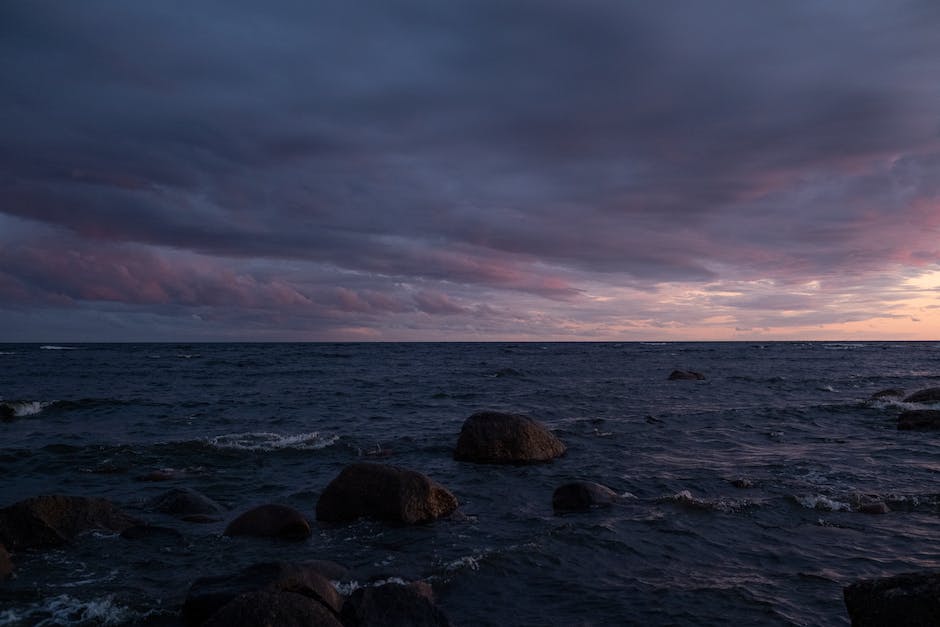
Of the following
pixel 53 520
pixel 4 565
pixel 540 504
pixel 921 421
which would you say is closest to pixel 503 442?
pixel 540 504

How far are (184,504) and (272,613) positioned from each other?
24.7 feet

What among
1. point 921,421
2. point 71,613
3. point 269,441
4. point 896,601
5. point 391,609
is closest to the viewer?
point 896,601

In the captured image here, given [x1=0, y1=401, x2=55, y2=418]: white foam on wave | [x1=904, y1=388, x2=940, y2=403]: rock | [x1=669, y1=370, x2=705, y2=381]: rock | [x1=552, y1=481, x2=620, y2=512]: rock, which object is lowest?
[x1=0, y1=401, x2=55, y2=418]: white foam on wave

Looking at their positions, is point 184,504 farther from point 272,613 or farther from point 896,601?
point 896,601

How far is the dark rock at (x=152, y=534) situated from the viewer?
10570 mm

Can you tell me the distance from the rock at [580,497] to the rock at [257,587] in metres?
6.09

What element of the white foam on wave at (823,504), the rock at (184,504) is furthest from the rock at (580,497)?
the rock at (184,504)

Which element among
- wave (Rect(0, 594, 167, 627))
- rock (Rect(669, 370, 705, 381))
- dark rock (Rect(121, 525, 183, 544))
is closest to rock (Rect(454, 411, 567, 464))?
dark rock (Rect(121, 525, 183, 544))

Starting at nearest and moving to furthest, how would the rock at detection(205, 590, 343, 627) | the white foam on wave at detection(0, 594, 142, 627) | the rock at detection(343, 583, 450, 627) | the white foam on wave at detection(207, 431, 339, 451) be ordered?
the rock at detection(205, 590, 343, 627), the rock at detection(343, 583, 450, 627), the white foam on wave at detection(0, 594, 142, 627), the white foam on wave at detection(207, 431, 339, 451)

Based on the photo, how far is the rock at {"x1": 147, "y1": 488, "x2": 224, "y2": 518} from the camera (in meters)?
12.2

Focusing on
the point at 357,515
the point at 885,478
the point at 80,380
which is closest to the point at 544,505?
the point at 357,515

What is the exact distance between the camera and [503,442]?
16922 millimetres

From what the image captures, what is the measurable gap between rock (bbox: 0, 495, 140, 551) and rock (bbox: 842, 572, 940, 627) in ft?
38.4

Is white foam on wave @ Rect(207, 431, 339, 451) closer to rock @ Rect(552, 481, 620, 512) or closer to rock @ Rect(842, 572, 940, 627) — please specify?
rock @ Rect(552, 481, 620, 512)
